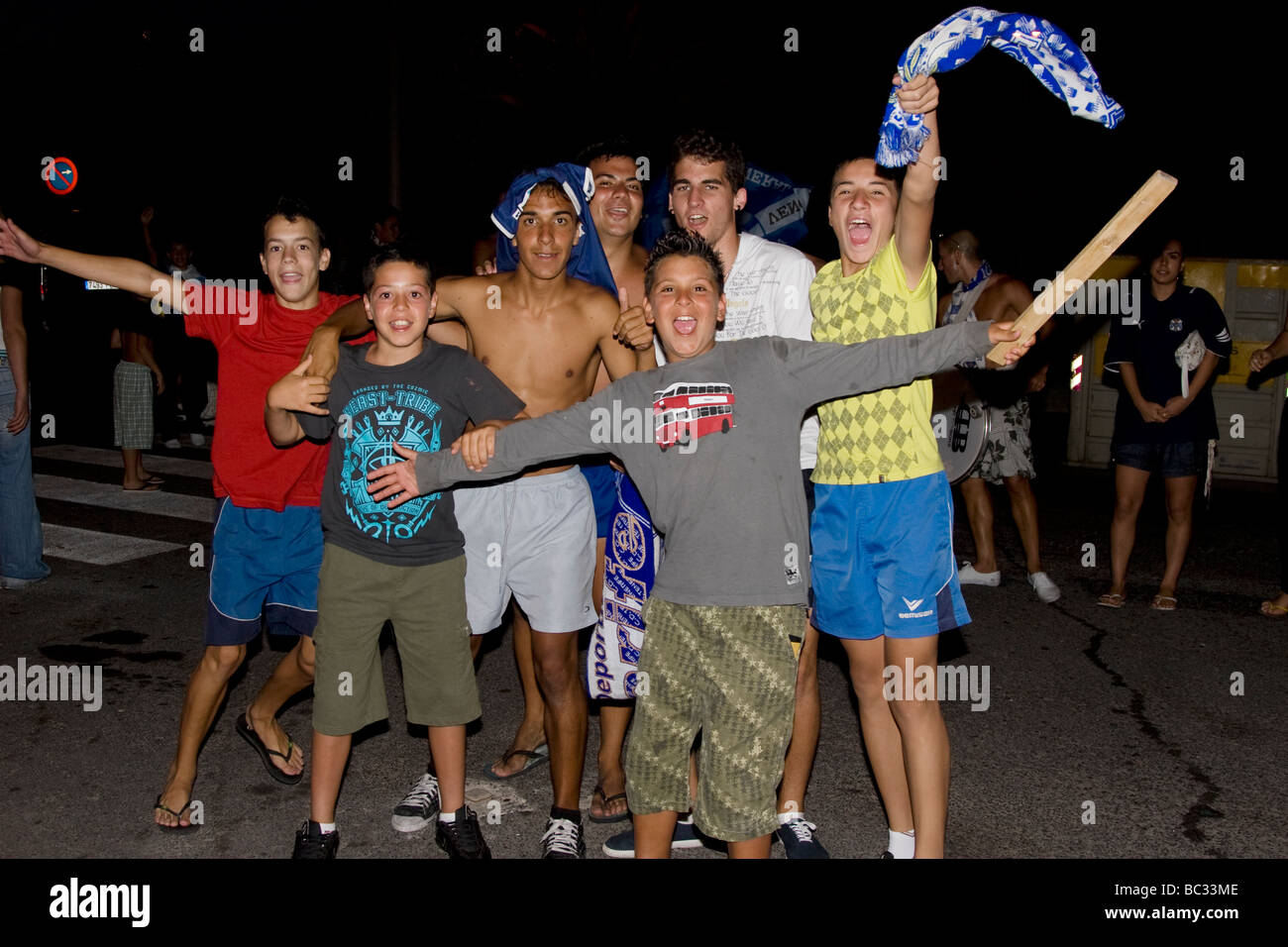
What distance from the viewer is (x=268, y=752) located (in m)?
4.39

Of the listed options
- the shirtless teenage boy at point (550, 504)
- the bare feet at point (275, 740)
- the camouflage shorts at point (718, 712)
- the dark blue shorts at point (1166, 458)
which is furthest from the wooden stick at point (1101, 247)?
the dark blue shorts at point (1166, 458)

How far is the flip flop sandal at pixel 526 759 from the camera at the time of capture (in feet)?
14.7

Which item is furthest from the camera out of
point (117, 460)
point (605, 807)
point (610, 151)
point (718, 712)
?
point (117, 460)

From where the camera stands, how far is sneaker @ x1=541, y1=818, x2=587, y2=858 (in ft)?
12.4

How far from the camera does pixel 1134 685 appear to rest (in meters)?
5.45

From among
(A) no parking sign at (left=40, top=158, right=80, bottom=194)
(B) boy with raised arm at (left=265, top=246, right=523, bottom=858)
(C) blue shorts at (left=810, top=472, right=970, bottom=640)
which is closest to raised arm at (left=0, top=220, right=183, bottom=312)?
(B) boy with raised arm at (left=265, top=246, right=523, bottom=858)

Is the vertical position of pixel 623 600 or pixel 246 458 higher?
pixel 246 458

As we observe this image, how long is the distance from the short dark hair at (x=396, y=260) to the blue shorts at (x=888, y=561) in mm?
1502

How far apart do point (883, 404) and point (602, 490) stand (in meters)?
1.40

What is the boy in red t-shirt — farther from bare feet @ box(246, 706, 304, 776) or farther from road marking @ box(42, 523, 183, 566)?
road marking @ box(42, 523, 183, 566)

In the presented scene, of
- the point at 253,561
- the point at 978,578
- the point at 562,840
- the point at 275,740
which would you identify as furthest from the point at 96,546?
the point at 978,578

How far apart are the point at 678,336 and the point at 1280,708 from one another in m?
3.72

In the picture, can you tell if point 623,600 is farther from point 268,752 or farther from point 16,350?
point 16,350
